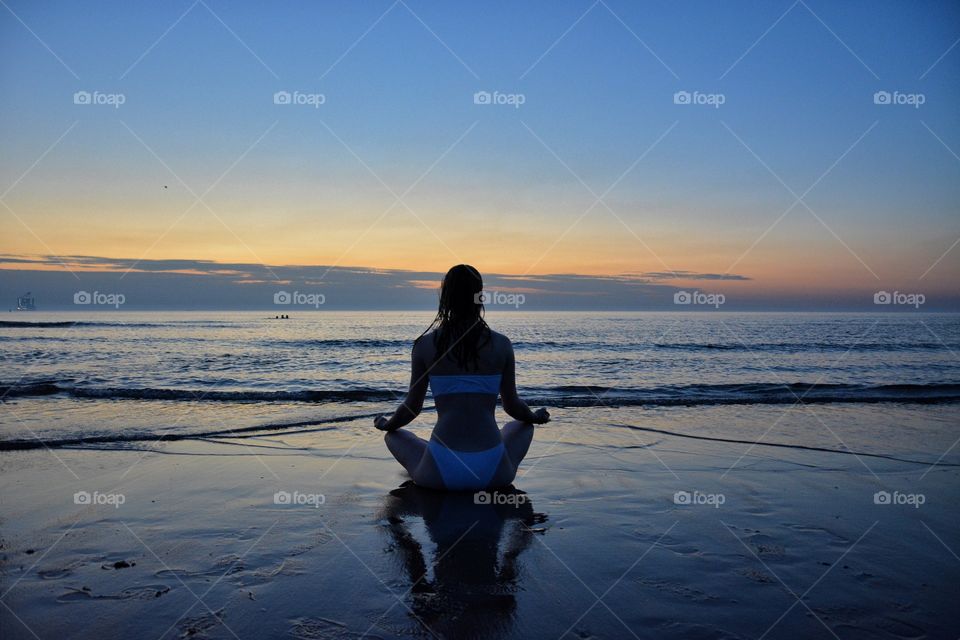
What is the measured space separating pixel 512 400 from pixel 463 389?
52 centimetres

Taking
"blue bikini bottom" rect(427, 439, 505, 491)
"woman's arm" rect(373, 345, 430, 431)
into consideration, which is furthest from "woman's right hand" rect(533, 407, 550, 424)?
"woman's arm" rect(373, 345, 430, 431)

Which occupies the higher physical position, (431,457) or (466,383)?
(466,383)

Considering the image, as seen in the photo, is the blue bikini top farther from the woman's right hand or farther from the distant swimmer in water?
the woman's right hand

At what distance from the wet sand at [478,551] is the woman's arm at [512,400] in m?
0.69

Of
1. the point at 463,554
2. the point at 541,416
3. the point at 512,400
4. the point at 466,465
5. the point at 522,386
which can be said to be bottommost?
the point at 463,554

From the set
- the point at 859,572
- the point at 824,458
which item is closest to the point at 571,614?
the point at 859,572

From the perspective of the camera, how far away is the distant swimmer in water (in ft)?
15.9

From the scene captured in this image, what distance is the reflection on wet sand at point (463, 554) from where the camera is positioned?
281 centimetres

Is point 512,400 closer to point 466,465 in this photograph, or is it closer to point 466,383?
point 466,383

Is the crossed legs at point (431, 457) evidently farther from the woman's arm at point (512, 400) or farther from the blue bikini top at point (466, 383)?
the blue bikini top at point (466, 383)

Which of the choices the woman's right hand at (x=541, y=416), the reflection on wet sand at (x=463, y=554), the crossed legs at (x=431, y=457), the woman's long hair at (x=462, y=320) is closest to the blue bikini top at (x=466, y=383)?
the woman's long hair at (x=462, y=320)

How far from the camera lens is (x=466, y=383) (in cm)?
488

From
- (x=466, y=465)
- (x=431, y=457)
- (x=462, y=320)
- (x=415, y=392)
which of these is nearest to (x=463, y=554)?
(x=466, y=465)

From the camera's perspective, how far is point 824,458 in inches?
268
